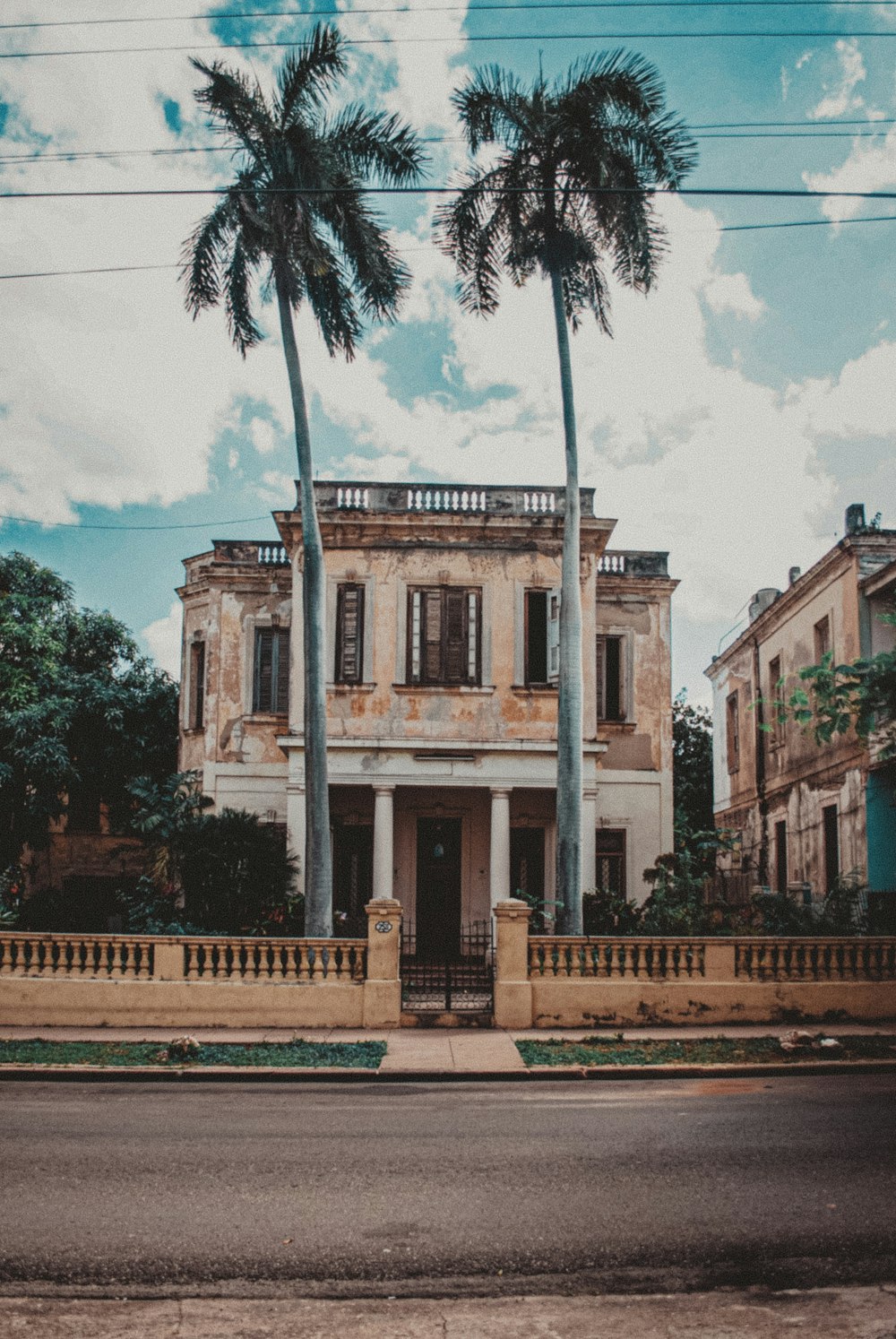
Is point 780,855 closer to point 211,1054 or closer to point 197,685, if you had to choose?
point 197,685

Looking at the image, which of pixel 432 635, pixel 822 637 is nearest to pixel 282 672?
pixel 432 635

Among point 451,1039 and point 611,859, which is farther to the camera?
point 611,859

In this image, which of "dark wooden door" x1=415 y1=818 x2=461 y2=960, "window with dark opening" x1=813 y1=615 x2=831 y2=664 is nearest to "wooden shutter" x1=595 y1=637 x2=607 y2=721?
"dark wooden door" x1=415 y1=818 x2=461 y2=960

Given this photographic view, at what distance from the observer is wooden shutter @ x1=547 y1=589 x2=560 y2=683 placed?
2083 centimetres

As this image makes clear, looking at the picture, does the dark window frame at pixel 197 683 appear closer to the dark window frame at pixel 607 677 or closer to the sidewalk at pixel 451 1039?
the dark window frame at pixel 607 677

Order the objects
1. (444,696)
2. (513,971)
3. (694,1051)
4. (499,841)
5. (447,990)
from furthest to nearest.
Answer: (444,696), (499,841), (447,990), (513,971), (694,1051)

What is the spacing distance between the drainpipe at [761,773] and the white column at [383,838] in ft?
34.9

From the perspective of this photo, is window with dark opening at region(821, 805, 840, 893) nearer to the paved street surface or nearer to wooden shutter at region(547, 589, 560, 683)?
wooden shutter at region(547, 589, 560, 683)

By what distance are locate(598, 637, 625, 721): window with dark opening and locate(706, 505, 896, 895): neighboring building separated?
292cm

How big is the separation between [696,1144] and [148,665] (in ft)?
69.3

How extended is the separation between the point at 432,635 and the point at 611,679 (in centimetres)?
443

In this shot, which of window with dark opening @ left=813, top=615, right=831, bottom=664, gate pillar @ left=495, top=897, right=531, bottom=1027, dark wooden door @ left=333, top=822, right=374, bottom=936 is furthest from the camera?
window with dark opening @ left=813, top=615, right=831, bottom=664

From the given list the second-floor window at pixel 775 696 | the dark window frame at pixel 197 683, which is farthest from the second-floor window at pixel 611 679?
the dark window frame at pixel 197 683

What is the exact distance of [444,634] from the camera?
21.6 meters
